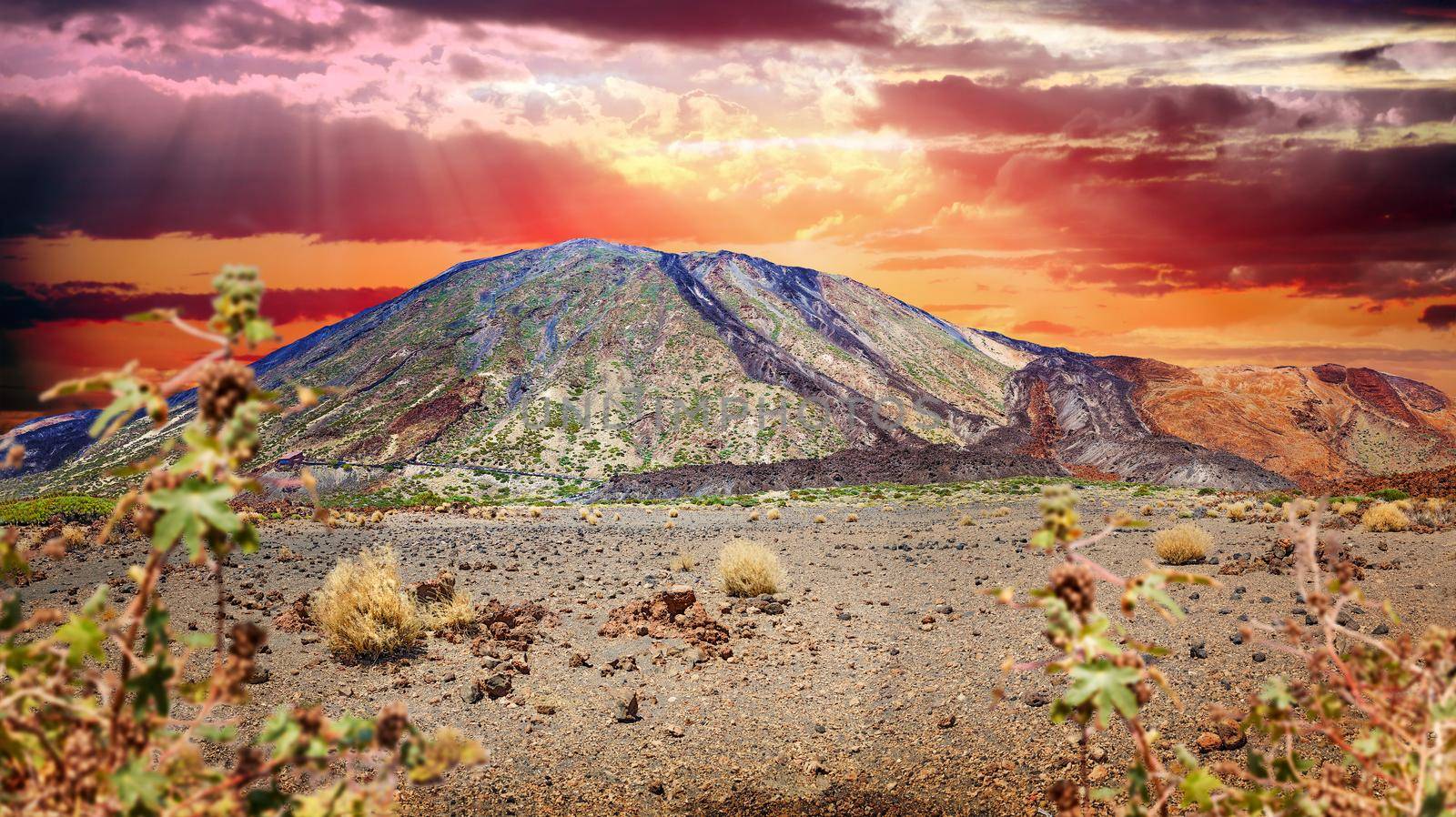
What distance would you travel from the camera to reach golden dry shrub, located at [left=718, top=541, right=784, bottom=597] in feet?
42.9

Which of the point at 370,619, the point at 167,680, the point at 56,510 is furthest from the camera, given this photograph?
the point at 56,510

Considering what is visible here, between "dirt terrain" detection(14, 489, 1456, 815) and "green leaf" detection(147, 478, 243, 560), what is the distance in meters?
4.68

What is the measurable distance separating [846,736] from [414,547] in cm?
1669

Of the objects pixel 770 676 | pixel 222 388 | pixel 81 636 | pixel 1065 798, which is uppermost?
pixel 222 388

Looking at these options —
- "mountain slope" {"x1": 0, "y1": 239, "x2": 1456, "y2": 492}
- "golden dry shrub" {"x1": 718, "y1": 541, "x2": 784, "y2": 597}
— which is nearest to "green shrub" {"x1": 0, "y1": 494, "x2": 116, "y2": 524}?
"golden dry shrub" {"x1": 718, "y1": 541, "x2": 784, "y2": 597}

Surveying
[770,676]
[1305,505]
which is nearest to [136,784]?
[1305,505]

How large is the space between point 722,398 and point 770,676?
71.6m

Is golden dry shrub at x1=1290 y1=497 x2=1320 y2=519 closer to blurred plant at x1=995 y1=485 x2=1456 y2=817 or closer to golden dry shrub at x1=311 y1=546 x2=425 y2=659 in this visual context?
blurred plant at x1=995 y1=485 x2=1456 y2=817

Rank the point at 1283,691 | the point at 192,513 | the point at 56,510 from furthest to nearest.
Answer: the point at 56,510
the point at 1283,691
the point at 192,513

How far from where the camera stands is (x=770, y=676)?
9250 mm

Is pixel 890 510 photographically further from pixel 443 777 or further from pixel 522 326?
pixel 522 326

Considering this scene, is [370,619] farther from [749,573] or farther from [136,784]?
[136,784]

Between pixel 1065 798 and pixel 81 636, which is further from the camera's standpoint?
pixel 1065 798

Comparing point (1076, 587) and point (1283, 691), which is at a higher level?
point (1076, 587)
